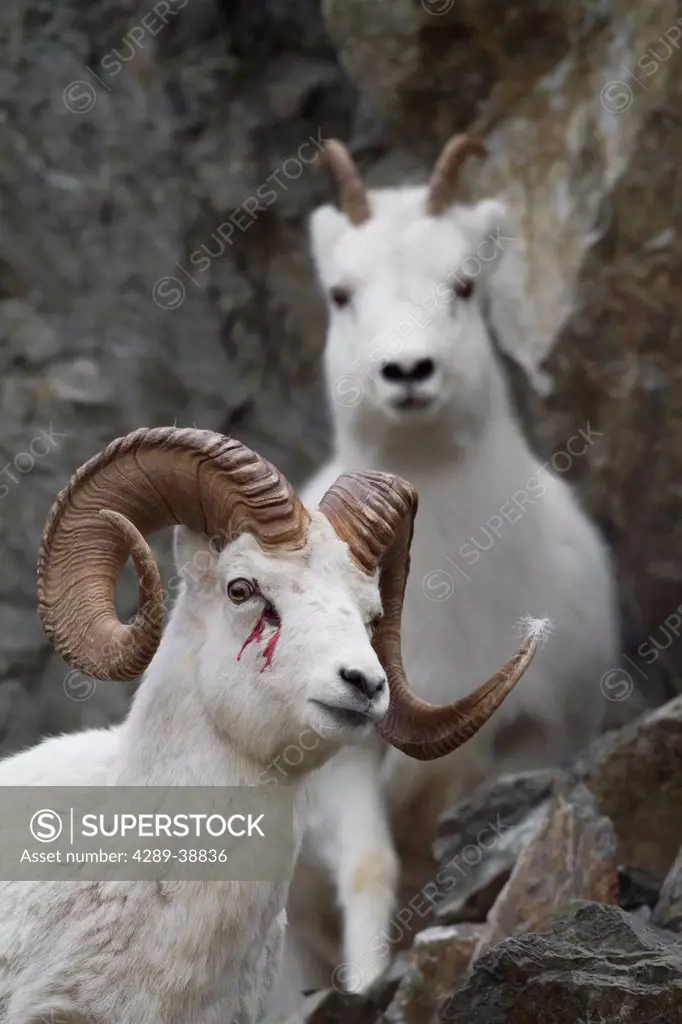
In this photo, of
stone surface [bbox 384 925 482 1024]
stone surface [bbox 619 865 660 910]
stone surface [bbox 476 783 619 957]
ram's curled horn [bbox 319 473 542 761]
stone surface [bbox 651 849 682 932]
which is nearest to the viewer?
ram's curled horn [bbox 319 473 542 761]

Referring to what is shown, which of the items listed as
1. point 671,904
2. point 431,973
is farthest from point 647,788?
point 431,973

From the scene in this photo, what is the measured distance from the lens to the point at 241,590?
430 centimetres

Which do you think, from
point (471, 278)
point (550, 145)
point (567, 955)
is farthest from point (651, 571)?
point (567, 955)

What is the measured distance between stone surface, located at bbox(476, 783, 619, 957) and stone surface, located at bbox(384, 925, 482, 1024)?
7cm

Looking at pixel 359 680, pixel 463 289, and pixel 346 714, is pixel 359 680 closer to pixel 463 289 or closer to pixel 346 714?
pixel 346 714

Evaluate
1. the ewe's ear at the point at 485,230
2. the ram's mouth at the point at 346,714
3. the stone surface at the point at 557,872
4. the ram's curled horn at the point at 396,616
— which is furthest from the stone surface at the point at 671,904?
the ewe's ear at the point at 485,230

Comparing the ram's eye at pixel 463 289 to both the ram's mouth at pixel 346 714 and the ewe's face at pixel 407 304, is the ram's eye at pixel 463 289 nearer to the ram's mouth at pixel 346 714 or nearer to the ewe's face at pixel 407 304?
the ewe's face at pixel 407 304

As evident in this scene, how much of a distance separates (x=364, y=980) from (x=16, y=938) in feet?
6.87

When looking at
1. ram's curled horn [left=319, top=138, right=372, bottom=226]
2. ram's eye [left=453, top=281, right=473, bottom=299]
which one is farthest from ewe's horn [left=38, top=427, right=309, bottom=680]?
ram's curled horn [left=319, top=138, right=372, bottom=226]

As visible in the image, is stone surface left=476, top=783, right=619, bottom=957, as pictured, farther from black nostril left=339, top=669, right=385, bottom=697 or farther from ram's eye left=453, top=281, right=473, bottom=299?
ram's eye left=453, top=281, right=473, bottom=299

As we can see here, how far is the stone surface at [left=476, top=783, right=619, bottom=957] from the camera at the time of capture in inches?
213

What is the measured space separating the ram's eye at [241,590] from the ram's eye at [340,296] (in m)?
2.99

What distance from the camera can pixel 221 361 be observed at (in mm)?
9359

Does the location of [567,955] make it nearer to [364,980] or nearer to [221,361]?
[364,980]
